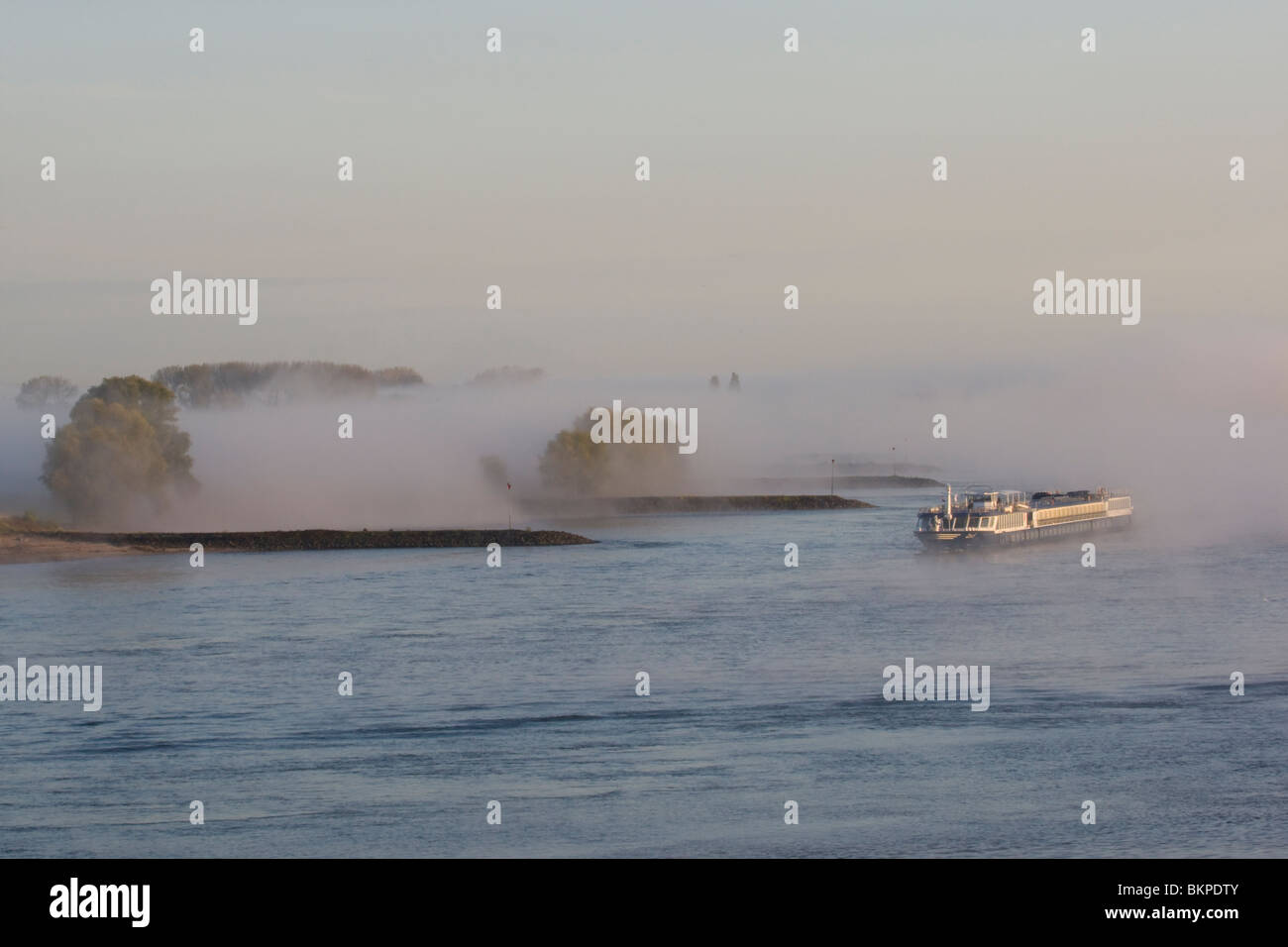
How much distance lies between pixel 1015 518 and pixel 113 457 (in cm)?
4470

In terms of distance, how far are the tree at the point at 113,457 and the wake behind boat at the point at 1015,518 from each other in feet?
129

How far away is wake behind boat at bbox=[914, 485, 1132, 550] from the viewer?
61.7 metres

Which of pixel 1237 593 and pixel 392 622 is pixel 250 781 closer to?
pixel 392 622

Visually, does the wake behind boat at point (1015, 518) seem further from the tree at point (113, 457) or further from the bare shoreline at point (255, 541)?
the tree at point (113, 457)

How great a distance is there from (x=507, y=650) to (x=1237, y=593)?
2090cm

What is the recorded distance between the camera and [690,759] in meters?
18.0

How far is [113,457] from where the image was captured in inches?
2931

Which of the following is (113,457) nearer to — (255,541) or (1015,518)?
(255,541)

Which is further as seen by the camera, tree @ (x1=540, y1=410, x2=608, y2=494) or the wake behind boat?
tree @ (x1=540, y1=410, x2=608, y2=494)

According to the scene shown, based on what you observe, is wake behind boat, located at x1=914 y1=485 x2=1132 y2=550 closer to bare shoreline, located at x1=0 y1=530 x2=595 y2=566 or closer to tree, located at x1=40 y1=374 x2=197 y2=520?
bare shoreline, located at x1=0 y1=530 x2=595 y2=566

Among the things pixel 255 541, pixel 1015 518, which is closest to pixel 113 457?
pixel 255 541

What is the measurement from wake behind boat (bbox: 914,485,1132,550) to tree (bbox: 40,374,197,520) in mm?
39177

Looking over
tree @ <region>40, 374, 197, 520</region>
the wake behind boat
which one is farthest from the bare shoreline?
the wake behind boat

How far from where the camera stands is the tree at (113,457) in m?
74.0
